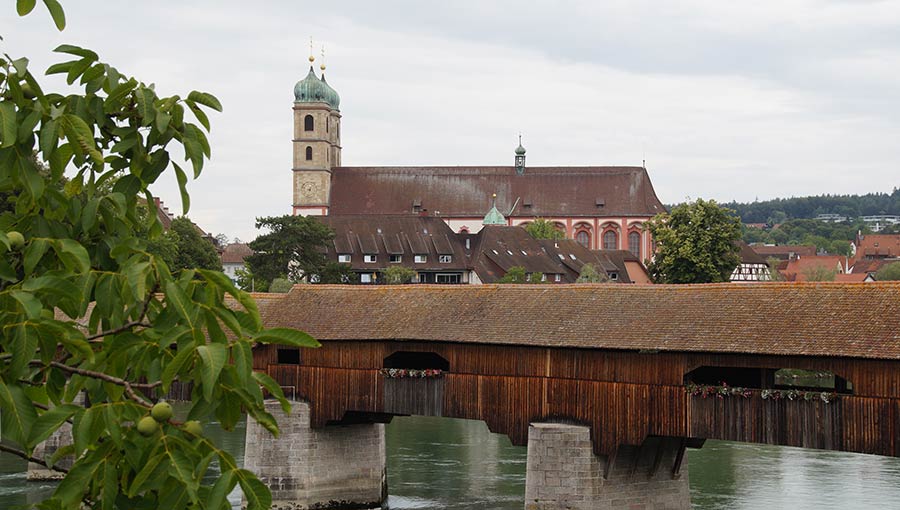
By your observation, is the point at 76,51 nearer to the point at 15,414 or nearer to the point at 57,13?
the point at 57,13

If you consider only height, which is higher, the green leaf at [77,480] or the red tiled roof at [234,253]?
the red tiled roof at [234,253]

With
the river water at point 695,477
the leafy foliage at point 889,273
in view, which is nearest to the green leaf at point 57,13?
the river water at point 695,477

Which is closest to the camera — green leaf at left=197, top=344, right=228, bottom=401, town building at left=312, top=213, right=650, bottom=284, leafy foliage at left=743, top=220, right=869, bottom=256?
green leaf at left=197, top=344, right=228, bottom=401

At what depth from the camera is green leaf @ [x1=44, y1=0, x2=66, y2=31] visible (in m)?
3.98

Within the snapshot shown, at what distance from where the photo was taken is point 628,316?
63.6 feet

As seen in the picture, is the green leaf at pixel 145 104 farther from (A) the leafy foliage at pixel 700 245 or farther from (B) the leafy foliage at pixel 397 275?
(B) the leafy foliage at pixel 397 275

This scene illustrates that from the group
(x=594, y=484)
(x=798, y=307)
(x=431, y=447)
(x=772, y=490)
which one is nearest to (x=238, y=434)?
(x=431, y=447)

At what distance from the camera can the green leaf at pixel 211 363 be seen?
359cm

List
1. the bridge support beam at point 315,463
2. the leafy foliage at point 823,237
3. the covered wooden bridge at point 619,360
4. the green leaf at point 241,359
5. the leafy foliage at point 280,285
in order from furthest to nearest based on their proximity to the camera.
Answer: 1. the leafy foliage at point 823,237
2. the leafy foliage at point 280,285
3. the bridge support beam at point 315,463
4. the covered wooden bridge at point 619,360
5. the green leaf at point 241,359

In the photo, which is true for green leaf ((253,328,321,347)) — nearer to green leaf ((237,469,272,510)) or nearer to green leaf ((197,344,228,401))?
green leaf ((197,344,228,401))

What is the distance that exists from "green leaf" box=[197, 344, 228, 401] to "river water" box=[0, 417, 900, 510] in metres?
19.6

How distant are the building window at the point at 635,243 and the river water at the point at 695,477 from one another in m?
56.7

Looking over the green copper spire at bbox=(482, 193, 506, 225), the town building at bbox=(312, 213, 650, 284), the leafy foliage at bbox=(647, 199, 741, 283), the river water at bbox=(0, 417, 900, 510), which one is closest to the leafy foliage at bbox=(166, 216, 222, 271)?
the town building at bbox=(312, 213, 650, 284)

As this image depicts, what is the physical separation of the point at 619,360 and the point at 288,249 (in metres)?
44.8
